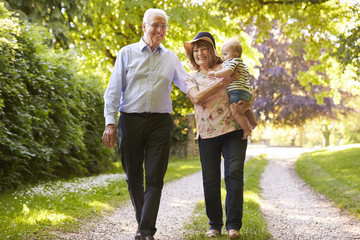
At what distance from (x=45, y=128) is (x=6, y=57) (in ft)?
7.05

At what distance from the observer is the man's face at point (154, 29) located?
3.46m

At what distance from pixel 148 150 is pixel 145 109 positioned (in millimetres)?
391

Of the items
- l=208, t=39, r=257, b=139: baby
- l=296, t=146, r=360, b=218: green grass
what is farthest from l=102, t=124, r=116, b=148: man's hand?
l=296, t=146, r=360, b=218: green grass

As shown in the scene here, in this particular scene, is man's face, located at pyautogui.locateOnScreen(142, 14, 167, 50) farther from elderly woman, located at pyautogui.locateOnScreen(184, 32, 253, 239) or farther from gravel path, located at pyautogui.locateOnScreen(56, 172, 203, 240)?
gravel path, located at pyautogui.locateOnScreen(56, 172, 203, 240)

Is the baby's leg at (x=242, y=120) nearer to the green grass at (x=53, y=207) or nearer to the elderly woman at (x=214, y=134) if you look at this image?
the elderly woman at (x=214, y=134)

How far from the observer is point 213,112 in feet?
12.3

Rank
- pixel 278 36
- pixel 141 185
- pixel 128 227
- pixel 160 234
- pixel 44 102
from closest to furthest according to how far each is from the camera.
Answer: pixel 141 185 → pixel 160 234 → pixel 128 227 → pixel 44 102 → pixel 278 36

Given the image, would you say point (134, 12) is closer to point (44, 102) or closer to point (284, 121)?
point (44, 102)

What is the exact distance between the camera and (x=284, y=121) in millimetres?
29578

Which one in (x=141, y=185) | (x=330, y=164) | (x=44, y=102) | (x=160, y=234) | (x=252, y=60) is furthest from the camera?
(x=252, y=60)

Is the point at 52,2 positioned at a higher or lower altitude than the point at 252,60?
higher

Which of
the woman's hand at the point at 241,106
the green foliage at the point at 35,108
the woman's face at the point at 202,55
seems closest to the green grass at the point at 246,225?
the woman's hand at the point at 241,106

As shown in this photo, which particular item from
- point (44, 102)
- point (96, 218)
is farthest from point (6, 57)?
point (96, 218)

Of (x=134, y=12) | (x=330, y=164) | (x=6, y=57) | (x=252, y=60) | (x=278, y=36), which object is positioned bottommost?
(x=330, y=164)
